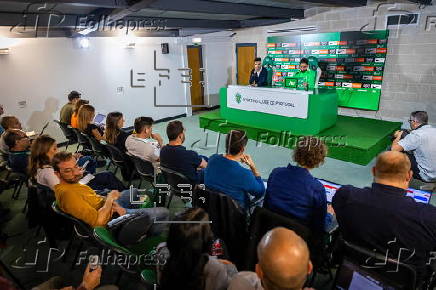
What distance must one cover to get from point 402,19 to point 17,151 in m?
6.74

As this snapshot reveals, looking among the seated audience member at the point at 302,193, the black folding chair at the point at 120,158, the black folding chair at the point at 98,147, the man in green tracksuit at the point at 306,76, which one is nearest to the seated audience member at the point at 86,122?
the black folding chair at the point at 98,147

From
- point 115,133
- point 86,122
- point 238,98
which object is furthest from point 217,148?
point 86,122

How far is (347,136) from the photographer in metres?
4.94

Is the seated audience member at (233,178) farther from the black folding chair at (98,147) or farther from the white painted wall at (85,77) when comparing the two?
the white painted wall at (85,77)

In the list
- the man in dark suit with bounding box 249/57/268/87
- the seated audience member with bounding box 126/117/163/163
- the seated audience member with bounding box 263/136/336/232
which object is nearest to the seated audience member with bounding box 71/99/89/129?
the seated audience member with bounding box 126/117/163/163

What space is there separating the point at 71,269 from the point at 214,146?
11.7ft

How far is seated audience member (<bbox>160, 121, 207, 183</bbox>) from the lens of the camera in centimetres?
281

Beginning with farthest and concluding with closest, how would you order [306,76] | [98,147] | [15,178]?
[306,76] → [98,147] → [15,178]

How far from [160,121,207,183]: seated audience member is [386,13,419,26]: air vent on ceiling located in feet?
17.2

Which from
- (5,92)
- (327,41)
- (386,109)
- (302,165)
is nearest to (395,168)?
(302,165)

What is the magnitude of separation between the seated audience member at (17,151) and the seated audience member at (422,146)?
4.42 meters

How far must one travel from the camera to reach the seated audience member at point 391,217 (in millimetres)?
1526

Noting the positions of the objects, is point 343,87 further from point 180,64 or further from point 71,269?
point 71,269

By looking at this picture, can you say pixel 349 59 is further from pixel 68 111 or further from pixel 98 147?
pixel 68 111
